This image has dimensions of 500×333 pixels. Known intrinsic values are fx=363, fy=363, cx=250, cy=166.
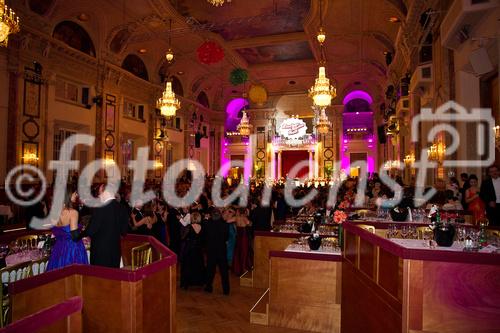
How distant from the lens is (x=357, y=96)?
24.5 metres

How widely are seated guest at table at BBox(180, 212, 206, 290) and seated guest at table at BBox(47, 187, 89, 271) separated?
2.28 metres

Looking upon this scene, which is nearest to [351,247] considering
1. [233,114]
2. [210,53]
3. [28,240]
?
[28,240]

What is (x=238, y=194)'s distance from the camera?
11.1 meters

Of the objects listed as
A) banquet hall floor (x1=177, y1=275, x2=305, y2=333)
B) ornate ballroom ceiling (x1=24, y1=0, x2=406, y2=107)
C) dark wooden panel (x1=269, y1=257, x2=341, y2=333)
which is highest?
ornate ballroom ceiling (x1=24, y1=0, x2=406, y2=107)

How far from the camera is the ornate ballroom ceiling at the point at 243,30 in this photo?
508 inches

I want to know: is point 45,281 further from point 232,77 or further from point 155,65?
point 155,65

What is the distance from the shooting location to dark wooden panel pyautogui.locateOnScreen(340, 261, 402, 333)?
2.79 meters

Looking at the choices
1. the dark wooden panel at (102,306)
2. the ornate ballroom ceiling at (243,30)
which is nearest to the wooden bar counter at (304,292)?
the dark wooden panel at (102,306)

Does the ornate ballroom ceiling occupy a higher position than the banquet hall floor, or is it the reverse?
the ornate ballroom ceiling

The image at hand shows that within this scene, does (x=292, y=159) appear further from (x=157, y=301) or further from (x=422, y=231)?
(x=157, y=301)

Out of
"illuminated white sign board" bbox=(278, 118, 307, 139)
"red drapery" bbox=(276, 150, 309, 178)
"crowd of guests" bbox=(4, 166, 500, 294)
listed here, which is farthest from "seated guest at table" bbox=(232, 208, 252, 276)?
"red drapery" bbox=(276, 150, 309, 178)

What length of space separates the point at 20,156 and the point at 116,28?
623cm

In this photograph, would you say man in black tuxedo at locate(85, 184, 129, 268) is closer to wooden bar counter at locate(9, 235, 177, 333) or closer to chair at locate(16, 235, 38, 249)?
wooden bar counter at locate(9, 235, 177, 333)

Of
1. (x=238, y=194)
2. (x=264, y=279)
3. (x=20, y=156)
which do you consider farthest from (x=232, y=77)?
(x=264, y=279)
